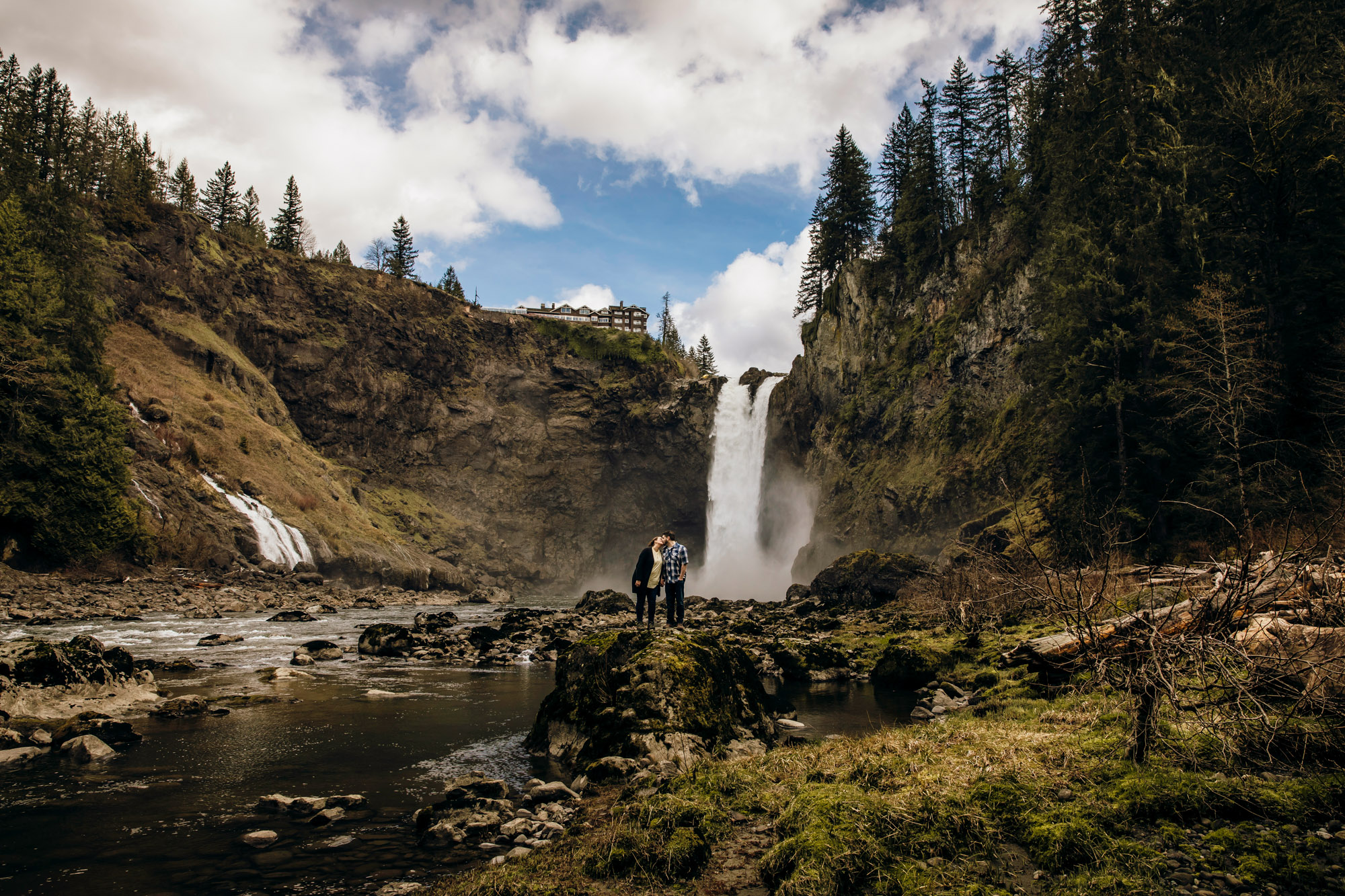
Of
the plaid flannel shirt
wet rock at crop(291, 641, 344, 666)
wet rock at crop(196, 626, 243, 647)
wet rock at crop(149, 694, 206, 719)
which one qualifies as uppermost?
the plaid flannel shirt

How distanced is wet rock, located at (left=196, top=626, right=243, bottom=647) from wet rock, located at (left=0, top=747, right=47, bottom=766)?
11.4 metres

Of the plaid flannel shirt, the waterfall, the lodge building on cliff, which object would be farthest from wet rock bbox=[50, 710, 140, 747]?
the lodge building on cliff

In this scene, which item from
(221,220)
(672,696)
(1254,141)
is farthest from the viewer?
(221,220)

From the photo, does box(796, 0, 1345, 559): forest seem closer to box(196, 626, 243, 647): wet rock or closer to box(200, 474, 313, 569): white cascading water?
box(196, 626, 243, 647): wet rock

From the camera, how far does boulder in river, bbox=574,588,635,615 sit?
104 feet

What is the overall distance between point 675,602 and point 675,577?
29.0 inches

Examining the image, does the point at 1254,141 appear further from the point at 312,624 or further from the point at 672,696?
the point at 312,624

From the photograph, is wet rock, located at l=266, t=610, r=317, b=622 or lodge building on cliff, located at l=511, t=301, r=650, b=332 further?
lodge building on cliff, located at l=511, t=301, r=650, b=332

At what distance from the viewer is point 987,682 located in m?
11.8

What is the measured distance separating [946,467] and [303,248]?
8124 centimetres

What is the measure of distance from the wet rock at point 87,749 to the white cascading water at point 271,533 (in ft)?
115

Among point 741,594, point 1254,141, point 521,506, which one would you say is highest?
point 1254,141

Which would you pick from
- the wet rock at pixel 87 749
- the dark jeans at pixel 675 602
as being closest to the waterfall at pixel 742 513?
the dark jeans at pixel 675 602

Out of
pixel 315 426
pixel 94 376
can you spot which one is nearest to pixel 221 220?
pixel 315 426
